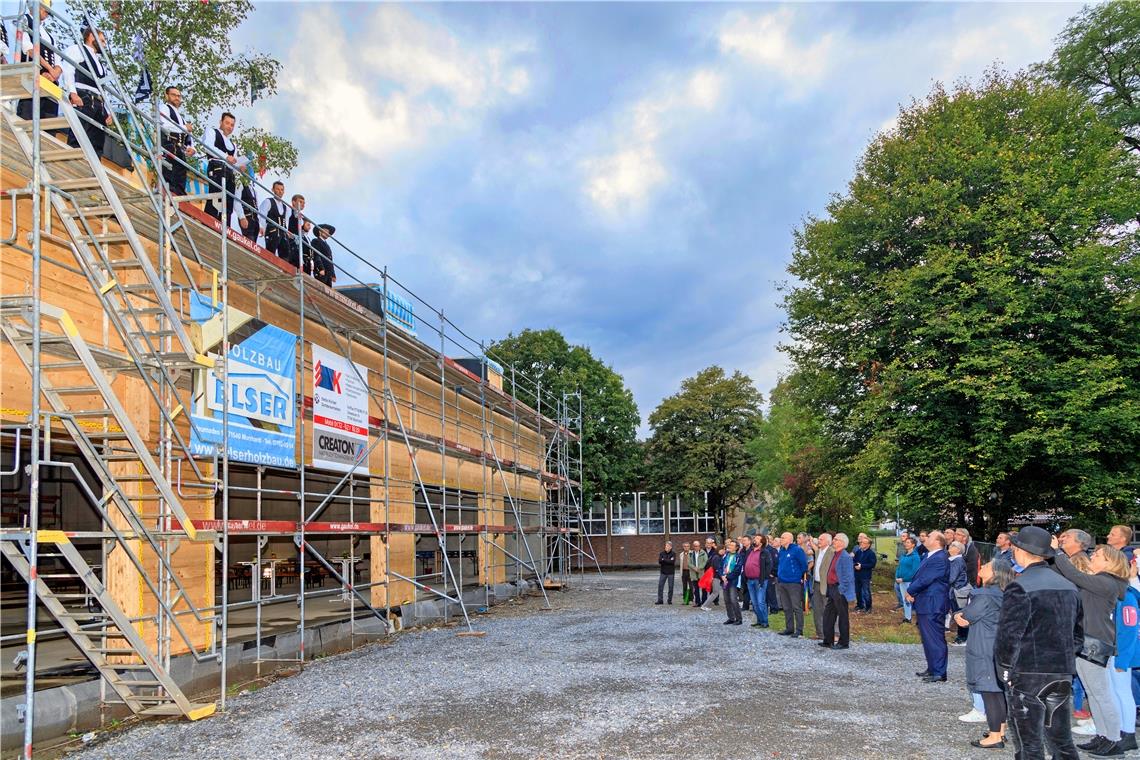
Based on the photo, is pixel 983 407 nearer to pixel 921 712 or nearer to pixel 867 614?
pixel 867 614

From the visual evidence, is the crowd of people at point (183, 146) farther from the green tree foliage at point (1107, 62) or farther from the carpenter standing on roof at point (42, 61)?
the green tree foliage at point (1107, 62)

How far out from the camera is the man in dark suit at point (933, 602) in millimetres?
8367

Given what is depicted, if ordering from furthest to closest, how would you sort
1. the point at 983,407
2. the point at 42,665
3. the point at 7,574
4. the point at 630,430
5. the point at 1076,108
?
the point at 630,430 → the point at 1076,108 → the point at 983,407 → the point at 7,574 → the point at 42,665

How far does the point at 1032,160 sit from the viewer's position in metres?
18.9

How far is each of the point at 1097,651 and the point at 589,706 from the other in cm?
449

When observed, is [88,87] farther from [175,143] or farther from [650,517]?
[650,517]

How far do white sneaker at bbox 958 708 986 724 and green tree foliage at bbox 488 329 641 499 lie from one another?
2846 cm

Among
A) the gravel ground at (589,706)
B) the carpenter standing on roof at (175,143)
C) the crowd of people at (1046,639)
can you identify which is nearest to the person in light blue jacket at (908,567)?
the gravel ground at (589,706)

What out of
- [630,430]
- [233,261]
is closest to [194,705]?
[233,261]

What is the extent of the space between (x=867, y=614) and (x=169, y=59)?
20.5 meters

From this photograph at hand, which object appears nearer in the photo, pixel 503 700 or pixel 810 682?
pixel 503 700

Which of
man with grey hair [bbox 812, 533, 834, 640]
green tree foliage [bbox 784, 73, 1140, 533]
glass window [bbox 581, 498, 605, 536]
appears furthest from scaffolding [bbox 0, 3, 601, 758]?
glass window [bbox 581, 498, 605, 536]

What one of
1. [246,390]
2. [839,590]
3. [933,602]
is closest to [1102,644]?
[933,602]

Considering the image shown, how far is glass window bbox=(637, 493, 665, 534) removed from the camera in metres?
40.2
